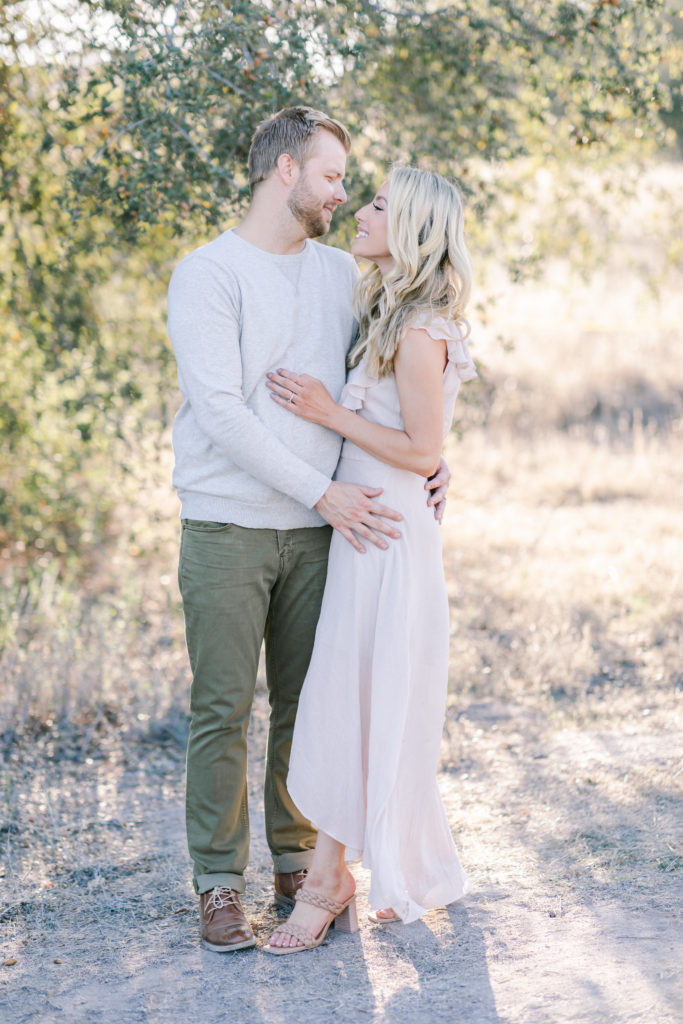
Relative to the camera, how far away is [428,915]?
10.2 ft

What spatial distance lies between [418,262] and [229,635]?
118cm

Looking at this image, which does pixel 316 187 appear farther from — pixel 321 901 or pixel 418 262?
pixel 321 901

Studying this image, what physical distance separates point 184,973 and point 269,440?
58.0 inches

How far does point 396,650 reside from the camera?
2.96 meters

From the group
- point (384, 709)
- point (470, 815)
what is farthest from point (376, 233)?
point (470, 815)

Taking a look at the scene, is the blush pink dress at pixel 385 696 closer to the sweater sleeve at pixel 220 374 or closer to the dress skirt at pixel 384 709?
the dress skirt at pixel 384 709

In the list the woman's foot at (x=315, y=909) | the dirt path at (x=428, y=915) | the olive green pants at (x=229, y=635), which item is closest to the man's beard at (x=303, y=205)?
the olive green pants at (x=229, y=635)

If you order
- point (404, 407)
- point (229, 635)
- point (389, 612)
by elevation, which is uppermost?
point (404, 407)

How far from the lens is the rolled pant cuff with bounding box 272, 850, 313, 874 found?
10.8 ft

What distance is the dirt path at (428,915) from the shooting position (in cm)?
265

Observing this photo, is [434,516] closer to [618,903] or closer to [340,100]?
[618,903]

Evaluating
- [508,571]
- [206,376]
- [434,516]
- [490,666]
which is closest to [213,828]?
[434,516]

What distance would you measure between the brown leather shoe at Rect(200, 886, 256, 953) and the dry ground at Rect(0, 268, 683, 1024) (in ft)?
0.16

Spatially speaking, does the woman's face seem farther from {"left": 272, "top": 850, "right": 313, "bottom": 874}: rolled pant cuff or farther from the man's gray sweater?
{"left": 272, "top": 850, "right": 313, "bottom": 874}: rolled pant cuff
